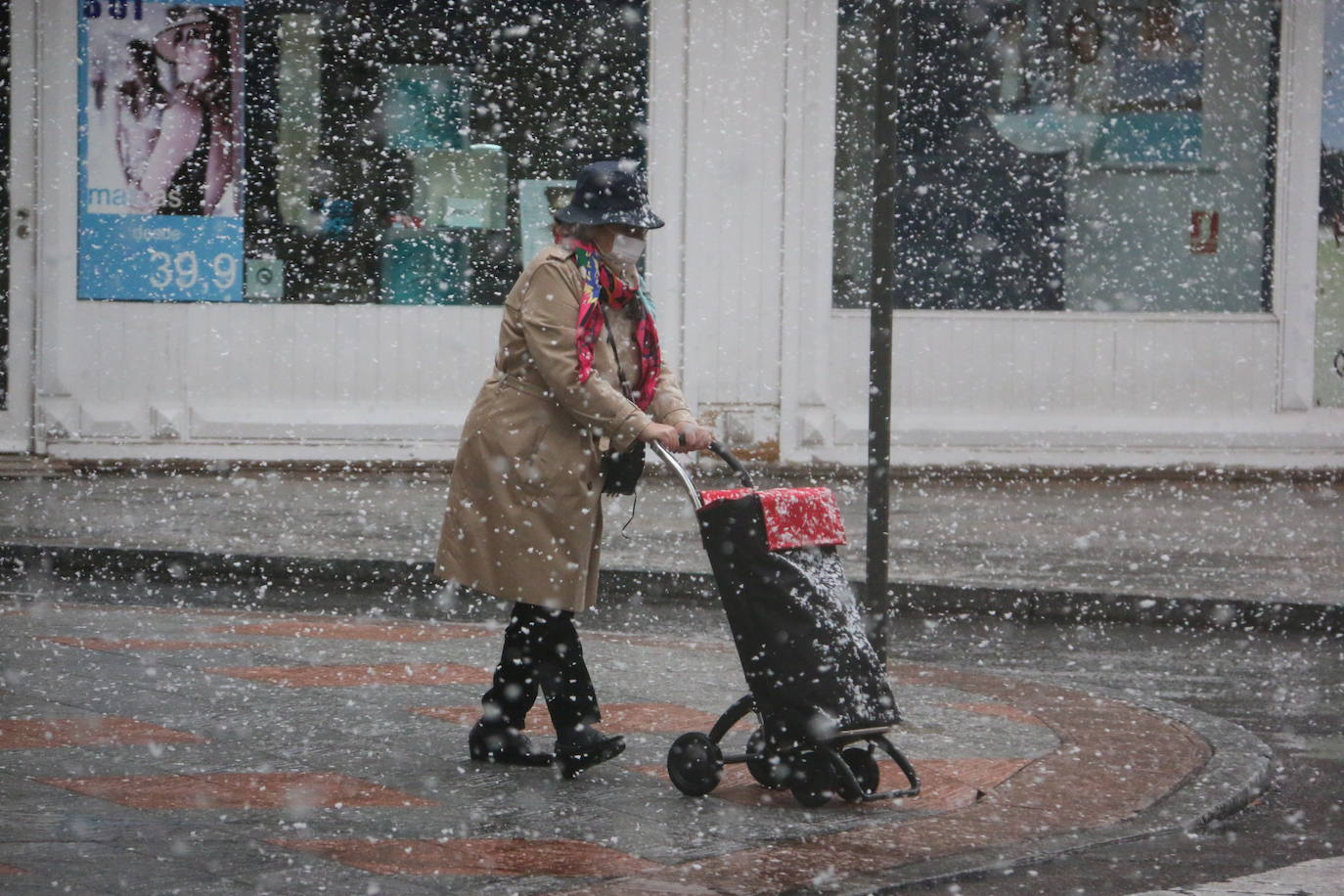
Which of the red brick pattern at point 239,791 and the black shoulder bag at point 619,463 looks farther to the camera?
the black shoulder bag at point 619,463

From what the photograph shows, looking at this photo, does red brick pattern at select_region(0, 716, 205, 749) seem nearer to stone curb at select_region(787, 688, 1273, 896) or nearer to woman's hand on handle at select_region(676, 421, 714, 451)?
woman's hand on handle at select_region(676, 421, 714, 451)

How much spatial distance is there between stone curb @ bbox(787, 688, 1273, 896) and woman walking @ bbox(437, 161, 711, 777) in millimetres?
1196

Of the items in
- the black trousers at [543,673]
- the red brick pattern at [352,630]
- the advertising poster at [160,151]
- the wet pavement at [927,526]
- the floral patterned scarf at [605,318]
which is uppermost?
the advertising poster at [160,151]

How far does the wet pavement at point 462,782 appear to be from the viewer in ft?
14.9

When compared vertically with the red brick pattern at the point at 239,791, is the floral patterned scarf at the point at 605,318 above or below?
above

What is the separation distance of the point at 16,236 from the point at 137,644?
7457 mm

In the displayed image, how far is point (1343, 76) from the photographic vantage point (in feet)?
50.5

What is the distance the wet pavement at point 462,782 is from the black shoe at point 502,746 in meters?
0.05

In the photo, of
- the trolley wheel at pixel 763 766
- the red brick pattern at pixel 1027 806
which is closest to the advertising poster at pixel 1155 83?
the red brick pattern at pixel 1027 806

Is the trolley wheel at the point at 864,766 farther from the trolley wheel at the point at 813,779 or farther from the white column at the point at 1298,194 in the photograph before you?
the white column at the point at 1298,194

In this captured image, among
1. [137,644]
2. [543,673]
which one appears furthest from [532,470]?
[137,644]

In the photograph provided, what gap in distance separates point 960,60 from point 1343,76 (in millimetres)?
2881

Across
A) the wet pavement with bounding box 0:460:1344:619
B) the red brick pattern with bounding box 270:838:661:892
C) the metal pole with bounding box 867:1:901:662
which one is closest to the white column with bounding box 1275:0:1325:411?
the wet pavement with bounding box 0:460:1344:619

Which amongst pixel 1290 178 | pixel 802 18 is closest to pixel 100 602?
pixel 802 18
